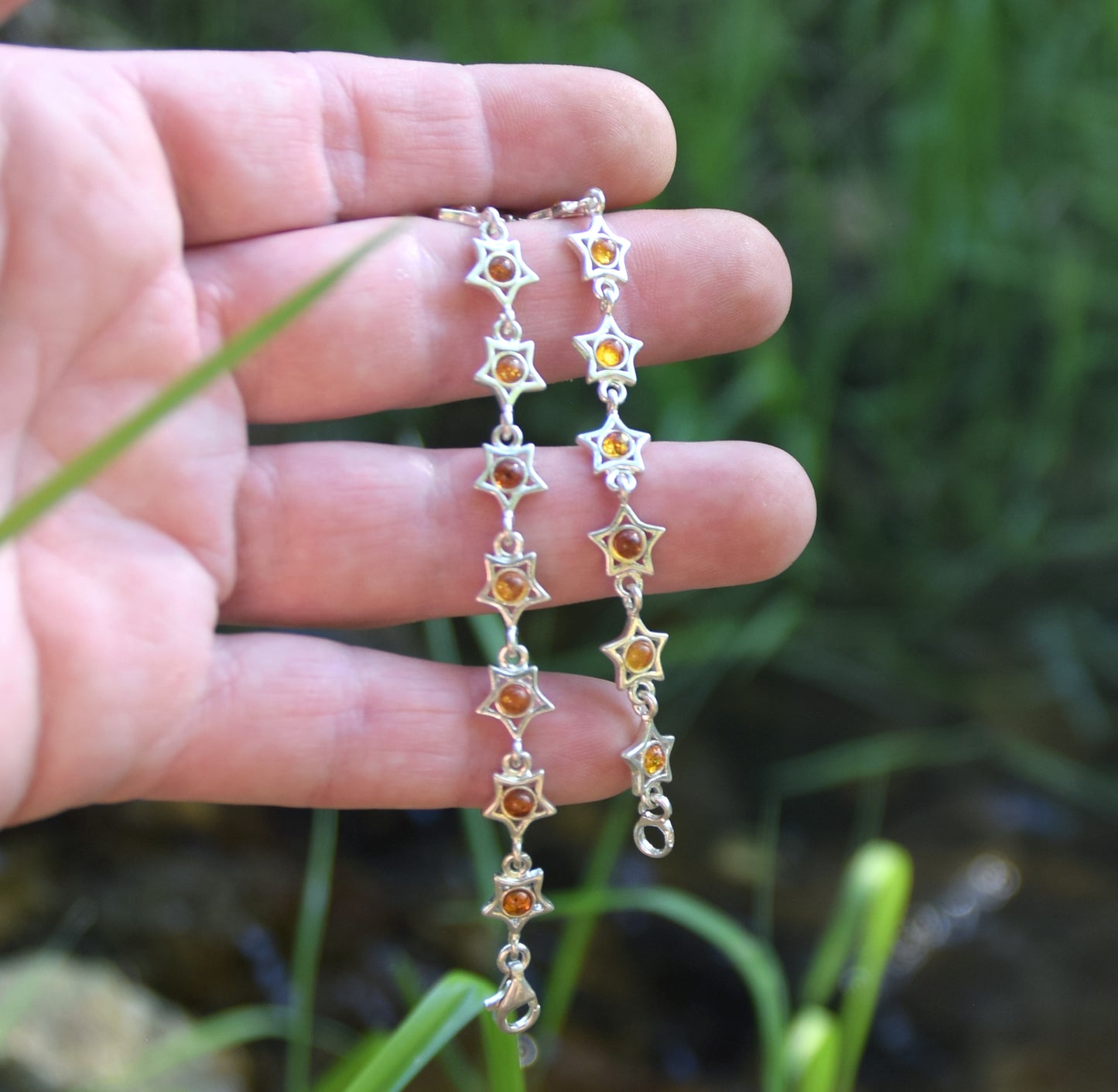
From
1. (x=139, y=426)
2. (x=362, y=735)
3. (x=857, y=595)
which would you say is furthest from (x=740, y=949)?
(x=857, y=595)

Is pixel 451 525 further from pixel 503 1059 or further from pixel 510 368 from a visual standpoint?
pixel 503 1059

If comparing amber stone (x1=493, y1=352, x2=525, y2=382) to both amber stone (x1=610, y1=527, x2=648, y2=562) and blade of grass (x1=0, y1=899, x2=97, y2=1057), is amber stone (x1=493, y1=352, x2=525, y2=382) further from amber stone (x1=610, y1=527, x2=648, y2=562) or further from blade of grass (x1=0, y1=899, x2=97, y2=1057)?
blade of grass (x1=0, y1=899, x2=97, y2=1057)

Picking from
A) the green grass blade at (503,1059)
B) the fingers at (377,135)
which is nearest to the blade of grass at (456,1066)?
the green grass blade at (503,1059)

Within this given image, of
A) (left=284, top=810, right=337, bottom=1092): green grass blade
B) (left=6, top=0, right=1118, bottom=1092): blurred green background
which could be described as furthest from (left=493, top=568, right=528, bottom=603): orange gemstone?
(left=6, top=0, right=1118, bottom=1092): blurred green background

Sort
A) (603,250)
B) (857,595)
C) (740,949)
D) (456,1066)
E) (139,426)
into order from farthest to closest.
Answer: (857,595) < (456,1066) < (603,250) < (740,949) < (139,426)

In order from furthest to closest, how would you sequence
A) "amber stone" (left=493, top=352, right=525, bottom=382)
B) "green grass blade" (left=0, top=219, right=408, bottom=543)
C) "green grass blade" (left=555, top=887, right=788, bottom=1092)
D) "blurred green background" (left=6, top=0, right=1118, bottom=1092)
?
"blurred green background" (left=6, top=0, right=1118, bottom=1092) → "amber stone" (left=493, top=352, right=525, bottom=382) → "green grass blade" (left=555, top=887, right=788, bottom=1092) → "green grass blade" (left=0, top=219, right=408, bottom=543)

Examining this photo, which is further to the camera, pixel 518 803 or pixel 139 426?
pixel 518 803

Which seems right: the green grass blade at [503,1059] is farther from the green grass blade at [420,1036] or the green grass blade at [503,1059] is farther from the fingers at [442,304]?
the fingers at [442,304]

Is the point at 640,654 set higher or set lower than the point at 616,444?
lower
